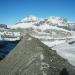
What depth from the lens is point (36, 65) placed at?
6883 millimetres

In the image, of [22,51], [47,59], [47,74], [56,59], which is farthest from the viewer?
[22,51]

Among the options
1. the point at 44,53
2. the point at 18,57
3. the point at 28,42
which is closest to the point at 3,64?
the point at 18,57

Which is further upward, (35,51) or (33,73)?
(35,51)

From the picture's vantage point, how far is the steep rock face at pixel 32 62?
6.74 meters

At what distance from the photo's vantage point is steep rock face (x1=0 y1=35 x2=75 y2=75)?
22.1 ft

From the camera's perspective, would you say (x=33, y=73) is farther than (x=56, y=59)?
No

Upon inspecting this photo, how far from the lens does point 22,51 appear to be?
8391 millimetres

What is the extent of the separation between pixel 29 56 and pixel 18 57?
625 mm

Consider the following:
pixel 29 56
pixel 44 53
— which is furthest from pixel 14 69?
pixel 44 53

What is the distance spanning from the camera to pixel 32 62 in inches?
281

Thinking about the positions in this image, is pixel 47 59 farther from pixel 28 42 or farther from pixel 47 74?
pixel 28 42

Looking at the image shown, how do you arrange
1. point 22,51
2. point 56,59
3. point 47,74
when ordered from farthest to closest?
point 22,51 < point 56,59 < point 47,74

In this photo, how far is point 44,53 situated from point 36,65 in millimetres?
765

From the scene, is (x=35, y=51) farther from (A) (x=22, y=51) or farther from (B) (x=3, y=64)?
(B) (x=3, y=64)
